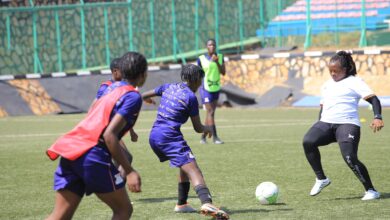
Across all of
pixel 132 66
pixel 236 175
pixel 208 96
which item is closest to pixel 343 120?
pixel 236 175

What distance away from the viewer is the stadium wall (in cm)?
2436

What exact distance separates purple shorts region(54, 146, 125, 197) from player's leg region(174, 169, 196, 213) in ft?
9.03

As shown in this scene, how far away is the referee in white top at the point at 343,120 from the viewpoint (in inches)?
374

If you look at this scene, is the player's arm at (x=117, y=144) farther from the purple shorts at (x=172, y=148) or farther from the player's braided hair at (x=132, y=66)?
the purple shorts at (x=172, y=148)

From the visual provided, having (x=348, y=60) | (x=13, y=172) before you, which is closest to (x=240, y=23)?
(x=13, y=172)

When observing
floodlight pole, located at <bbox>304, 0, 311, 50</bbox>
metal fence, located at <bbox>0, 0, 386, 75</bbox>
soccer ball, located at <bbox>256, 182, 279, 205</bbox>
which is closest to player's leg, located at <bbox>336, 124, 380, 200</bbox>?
soccer ball, located at <bbox>256, 182, 279, 205</bbox>

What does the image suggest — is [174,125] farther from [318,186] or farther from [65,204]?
[65,204]

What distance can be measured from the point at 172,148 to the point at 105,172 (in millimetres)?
2501

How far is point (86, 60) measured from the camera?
27344 millimetres

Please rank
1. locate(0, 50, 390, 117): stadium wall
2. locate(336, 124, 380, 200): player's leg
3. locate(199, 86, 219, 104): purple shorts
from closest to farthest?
locate(336, 124, 380, 200): player's leg → locate(199, 86, 219, 104): purple shorts → locate(0, 50, 390, 117): stadium wall

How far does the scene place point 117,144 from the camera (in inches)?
240

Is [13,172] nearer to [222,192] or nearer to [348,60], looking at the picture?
[222,192]

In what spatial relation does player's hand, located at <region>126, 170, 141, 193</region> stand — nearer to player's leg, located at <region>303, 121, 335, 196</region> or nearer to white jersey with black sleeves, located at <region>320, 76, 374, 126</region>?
player's leg, located at <region>303, 121, 335, 196</region>

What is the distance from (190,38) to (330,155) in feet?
52.5
